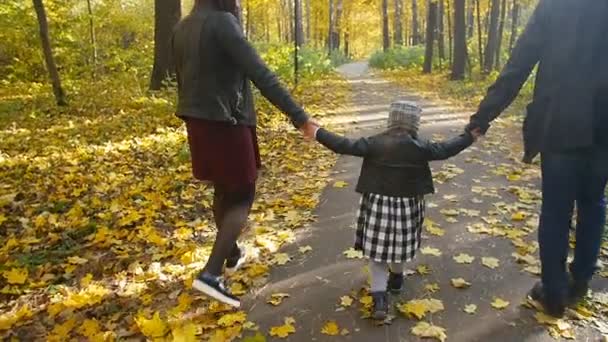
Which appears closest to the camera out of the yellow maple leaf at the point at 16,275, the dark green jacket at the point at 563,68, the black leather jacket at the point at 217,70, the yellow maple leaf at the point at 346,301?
the dark green jacket at the point at 563,68

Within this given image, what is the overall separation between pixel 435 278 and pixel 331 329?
3.41 ft

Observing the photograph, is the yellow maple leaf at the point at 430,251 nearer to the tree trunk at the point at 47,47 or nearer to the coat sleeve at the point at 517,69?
the coat sleeve at the point at 517,69

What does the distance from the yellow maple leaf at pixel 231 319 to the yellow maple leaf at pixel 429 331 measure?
1110mm

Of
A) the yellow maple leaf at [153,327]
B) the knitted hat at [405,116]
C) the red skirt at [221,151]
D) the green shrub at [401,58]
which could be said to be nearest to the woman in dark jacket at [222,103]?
the red skirt at [221,151]

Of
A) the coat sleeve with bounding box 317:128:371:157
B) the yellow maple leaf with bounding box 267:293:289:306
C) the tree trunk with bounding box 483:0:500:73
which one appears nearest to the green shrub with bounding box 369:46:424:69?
the tree trunk with bounding box 483:0:500:73

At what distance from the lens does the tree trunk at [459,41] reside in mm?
16531

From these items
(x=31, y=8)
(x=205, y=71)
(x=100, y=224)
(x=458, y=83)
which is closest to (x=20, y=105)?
(x=31, y=8)

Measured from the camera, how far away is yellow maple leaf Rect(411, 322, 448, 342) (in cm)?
290

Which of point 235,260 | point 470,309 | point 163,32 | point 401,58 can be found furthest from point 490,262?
point 401,58

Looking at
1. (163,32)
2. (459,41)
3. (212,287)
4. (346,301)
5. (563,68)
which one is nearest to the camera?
(563,68)

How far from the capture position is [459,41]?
1656 centimetres

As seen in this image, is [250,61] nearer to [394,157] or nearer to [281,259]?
[394,157]

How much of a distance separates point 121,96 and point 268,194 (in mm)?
7208

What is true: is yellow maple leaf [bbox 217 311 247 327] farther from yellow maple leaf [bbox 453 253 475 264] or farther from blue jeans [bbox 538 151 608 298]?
blue jeans [bbox 538 151 608 298]
